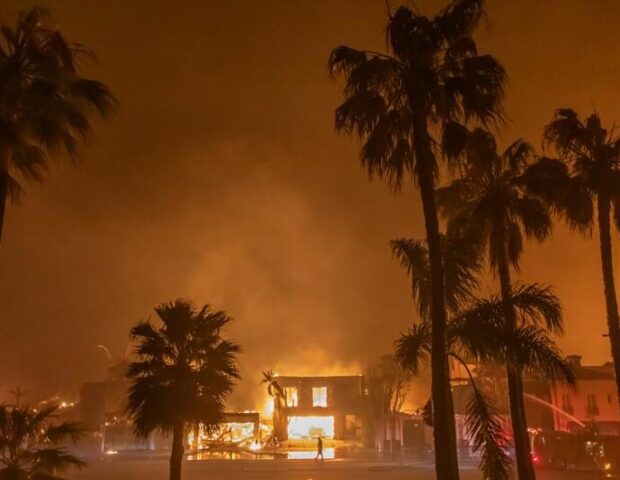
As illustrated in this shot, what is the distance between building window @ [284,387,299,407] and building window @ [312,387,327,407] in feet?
8.55

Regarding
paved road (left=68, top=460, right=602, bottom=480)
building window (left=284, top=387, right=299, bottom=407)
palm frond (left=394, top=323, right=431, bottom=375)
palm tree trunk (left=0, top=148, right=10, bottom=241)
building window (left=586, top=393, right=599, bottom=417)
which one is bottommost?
paved road (left=68, top=460, right=602, bottom=480)

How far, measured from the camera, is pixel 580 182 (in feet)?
→ 64.0

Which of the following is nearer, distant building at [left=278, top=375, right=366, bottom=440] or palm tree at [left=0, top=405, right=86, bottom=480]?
palm tree at [left=0, top=405, right=86, bottom=480]

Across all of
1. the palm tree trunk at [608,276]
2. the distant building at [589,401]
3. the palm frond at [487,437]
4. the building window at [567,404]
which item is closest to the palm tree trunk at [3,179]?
the palm frond at [487,437]

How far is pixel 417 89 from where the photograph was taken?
42.8 feet

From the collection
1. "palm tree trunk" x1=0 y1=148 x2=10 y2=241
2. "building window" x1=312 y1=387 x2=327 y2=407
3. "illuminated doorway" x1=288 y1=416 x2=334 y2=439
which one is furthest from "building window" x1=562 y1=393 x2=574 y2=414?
"palm tree trunk" x1=0 y1=148 x2=10 y2=241

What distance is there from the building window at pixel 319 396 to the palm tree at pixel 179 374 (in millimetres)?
81428

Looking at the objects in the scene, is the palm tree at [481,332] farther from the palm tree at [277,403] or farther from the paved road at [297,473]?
the palm tree at [277,403]

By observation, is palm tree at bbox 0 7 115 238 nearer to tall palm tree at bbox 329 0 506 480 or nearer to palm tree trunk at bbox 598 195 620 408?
tall palm tree at bbox 329 0 506 480

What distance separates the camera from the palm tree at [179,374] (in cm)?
1762

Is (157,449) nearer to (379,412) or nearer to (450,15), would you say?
(379,412)

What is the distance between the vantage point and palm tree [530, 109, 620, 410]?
1908 cm

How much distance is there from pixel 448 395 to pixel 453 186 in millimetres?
8942

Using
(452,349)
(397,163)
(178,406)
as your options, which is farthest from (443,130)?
(178,406)
